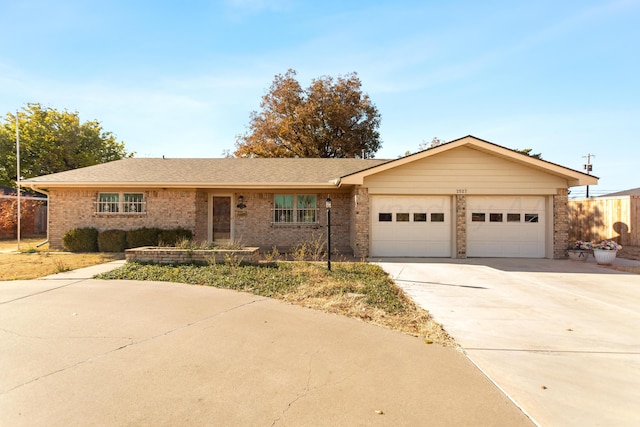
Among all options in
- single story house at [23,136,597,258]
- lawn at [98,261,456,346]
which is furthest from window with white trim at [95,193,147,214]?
lawn at [98,261,456,346]

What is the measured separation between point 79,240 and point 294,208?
8353mm

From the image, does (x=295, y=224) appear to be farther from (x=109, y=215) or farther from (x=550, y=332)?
(x=550, y=332)

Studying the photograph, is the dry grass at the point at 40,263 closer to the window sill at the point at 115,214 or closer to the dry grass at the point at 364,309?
the window sill at the point at 115,214

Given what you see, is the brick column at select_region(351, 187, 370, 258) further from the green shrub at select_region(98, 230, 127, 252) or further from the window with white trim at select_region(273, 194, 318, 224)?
the green shrub at select_region(98, 230, 127, 252)

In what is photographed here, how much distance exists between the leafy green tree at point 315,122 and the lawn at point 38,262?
1825cm

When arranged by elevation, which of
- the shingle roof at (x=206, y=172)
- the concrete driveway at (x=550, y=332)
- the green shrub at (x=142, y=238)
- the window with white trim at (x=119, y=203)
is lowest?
the concrete driveway at (x=550, y=332)

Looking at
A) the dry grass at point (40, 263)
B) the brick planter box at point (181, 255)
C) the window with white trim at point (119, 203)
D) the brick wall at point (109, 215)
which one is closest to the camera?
the dry grass at point (40, 263)

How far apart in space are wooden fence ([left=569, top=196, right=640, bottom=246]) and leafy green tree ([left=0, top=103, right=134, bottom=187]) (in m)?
34.3

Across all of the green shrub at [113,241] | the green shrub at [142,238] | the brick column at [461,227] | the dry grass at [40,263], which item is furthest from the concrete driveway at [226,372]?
the brick column at [461,227]

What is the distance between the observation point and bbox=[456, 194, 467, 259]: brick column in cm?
Answer: 1238

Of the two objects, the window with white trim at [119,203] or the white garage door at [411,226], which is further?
the window with white trim at [119,203]

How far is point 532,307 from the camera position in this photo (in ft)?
20.3

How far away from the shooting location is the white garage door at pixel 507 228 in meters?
12.5

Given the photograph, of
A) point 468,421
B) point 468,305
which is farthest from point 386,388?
point 468,305
